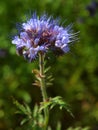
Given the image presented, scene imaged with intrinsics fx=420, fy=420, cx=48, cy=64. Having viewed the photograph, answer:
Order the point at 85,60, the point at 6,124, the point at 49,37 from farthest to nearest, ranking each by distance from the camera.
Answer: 1. the point at 85,60
2. the point at 6,124
3. the point at 49,37

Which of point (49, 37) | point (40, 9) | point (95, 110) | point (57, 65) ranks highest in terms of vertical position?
point (40, 9)

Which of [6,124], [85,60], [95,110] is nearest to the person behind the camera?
[6,124]

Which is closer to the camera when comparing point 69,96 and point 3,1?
point 69,96

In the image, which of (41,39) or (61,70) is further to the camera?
(61,70)

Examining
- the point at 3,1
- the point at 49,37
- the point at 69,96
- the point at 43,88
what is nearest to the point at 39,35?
the point at 49,37

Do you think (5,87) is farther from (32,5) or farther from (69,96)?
(32,5)

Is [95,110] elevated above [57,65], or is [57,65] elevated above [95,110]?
[57,65]
